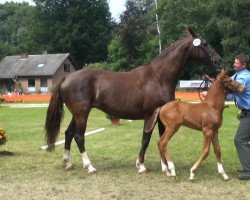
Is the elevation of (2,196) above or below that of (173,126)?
below

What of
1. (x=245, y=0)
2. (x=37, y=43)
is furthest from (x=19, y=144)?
(x=37, y=43)

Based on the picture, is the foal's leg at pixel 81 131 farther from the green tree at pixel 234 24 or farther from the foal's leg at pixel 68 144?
the green tree at pixel 234 24

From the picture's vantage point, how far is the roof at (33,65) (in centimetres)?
6556

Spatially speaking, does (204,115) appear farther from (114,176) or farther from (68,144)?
(68,144)

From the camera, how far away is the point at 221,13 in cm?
4428

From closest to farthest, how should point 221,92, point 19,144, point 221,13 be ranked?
1. point 221,92
2. point 19,144
3. point 221,13

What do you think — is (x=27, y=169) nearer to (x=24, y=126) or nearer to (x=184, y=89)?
(x=24, y=126)

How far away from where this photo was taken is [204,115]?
7.65m

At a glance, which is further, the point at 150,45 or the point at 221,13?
the point at 150,45

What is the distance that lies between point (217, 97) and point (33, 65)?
62271 mm

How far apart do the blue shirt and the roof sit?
191ft

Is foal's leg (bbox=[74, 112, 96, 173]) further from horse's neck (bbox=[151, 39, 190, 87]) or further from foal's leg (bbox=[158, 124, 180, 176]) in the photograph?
horse's neck (bbox=[151, 39, 190, 87])

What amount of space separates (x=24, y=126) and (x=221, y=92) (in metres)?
12.5

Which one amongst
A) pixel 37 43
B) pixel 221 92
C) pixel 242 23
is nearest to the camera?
pixel 221 92
